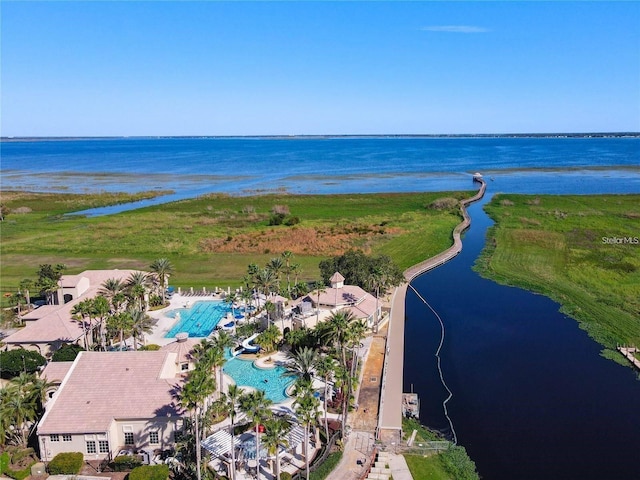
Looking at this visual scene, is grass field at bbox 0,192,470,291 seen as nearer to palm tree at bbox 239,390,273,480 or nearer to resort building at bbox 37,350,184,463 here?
resort building at bbox 37,350,184,463

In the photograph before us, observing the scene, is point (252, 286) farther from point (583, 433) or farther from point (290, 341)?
point (583, 433)

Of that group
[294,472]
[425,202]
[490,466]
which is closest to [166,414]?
[294,472]

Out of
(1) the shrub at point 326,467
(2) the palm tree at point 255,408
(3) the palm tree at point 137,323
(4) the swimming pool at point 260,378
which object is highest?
(2) the palm tree at point 255,408

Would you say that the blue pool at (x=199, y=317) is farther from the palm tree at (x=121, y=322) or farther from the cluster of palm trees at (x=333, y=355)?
the cluster of palm trees at (x=333, y=355)

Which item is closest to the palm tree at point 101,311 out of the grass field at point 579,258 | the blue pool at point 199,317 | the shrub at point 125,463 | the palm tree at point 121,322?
the palm tree at point 121,322

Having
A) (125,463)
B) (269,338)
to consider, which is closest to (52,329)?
(269,338)
